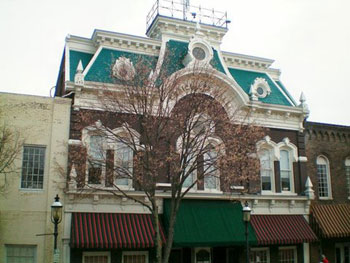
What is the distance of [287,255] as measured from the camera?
23016 mm

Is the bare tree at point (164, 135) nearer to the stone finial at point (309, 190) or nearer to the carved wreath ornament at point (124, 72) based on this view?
the carved wreath ornament at point (124, 72)

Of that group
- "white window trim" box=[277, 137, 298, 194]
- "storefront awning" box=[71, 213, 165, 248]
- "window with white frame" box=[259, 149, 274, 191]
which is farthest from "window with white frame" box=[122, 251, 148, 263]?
"white window trim" box=[277, 137, 298, 194]

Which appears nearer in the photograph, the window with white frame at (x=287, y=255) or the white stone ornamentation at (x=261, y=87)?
the window with white frame at (x=287, y=255)

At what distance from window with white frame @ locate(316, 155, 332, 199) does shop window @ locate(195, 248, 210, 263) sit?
25.9 ft

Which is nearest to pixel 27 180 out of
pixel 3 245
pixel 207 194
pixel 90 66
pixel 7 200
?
pixel 7 200

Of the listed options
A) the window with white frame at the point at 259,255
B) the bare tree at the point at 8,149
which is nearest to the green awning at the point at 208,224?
the window with white frame at the point at 259,255

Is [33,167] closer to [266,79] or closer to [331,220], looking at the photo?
[266,79]

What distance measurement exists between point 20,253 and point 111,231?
3.77 meters

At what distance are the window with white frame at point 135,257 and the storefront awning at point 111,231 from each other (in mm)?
1248

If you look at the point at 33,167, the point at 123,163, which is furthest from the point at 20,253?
the point at 123,163

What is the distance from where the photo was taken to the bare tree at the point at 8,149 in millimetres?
17234

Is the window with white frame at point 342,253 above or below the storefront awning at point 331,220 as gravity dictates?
below

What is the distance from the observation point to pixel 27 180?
62.4 ft

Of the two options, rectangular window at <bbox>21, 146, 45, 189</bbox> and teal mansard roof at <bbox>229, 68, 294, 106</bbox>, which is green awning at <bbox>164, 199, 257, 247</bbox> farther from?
teal mansard roof at <bbox>229, 68, 294, 106</bbox>
